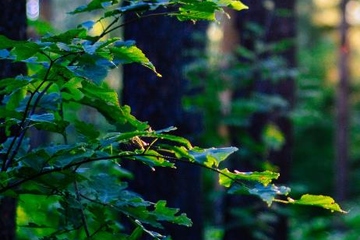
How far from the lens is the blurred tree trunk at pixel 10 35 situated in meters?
3.32

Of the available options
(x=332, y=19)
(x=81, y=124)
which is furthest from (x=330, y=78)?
(x=81, y=124)

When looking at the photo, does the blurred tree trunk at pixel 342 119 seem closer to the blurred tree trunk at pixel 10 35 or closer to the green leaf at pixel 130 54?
the blurred tree trunk at pixel 10 35

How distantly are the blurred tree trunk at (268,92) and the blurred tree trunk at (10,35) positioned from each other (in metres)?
4.37

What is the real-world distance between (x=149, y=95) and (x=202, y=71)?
213 centimetres

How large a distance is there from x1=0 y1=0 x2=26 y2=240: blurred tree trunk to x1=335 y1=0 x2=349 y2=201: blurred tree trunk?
2302 centimetres

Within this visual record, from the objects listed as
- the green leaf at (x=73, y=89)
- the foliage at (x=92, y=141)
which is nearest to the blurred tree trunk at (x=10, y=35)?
the green leaf at (x=73, y=89)

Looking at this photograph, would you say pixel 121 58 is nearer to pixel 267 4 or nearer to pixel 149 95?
pixel 149 95

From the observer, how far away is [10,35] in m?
3.37

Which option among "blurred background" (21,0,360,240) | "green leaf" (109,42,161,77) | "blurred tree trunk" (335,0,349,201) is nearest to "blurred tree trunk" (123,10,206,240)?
"blurred background" (21,0,360,240)

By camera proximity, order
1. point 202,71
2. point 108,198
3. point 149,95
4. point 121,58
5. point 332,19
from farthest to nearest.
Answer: point 332,19 → point 202,71 → point 149,95 → point 108,198 → point 121,58

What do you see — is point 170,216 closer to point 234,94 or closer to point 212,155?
point 212,155

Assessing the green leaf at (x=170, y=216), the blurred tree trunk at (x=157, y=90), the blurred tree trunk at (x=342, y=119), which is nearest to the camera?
the green leaf at (x=170, y=216)

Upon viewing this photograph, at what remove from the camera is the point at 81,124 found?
8.21 feet

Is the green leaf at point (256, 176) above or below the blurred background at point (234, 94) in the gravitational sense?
→ above
